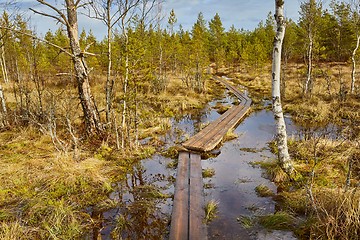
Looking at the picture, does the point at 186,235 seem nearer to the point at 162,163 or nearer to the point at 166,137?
the point at 162,163

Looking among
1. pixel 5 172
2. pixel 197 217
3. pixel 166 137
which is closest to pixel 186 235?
pixel 197 217

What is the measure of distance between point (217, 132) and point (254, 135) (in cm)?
199

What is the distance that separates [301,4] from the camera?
1828 centimetres

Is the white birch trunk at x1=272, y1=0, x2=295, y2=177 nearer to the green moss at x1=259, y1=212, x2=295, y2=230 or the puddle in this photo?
the puddle

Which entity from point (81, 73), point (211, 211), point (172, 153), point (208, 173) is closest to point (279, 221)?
point (211, 211)

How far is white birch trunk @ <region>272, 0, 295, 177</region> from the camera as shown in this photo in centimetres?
671

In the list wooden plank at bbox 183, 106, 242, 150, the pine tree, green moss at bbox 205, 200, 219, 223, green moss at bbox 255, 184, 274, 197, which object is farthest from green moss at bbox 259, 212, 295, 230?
the pine tree

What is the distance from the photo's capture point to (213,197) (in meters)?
6.53

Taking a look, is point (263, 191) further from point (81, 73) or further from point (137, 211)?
point (81, 73)

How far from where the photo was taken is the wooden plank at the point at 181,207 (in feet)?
15.8

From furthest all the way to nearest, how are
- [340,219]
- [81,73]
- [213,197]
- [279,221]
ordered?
1. [81,73]
2. [213,197]
3. [279,221]
4. [340,219]

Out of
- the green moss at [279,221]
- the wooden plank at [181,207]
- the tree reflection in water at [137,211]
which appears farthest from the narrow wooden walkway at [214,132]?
the green moss at [279,221]

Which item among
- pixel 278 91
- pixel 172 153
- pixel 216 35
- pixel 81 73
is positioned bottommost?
pixel 172 153

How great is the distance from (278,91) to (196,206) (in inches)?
156
